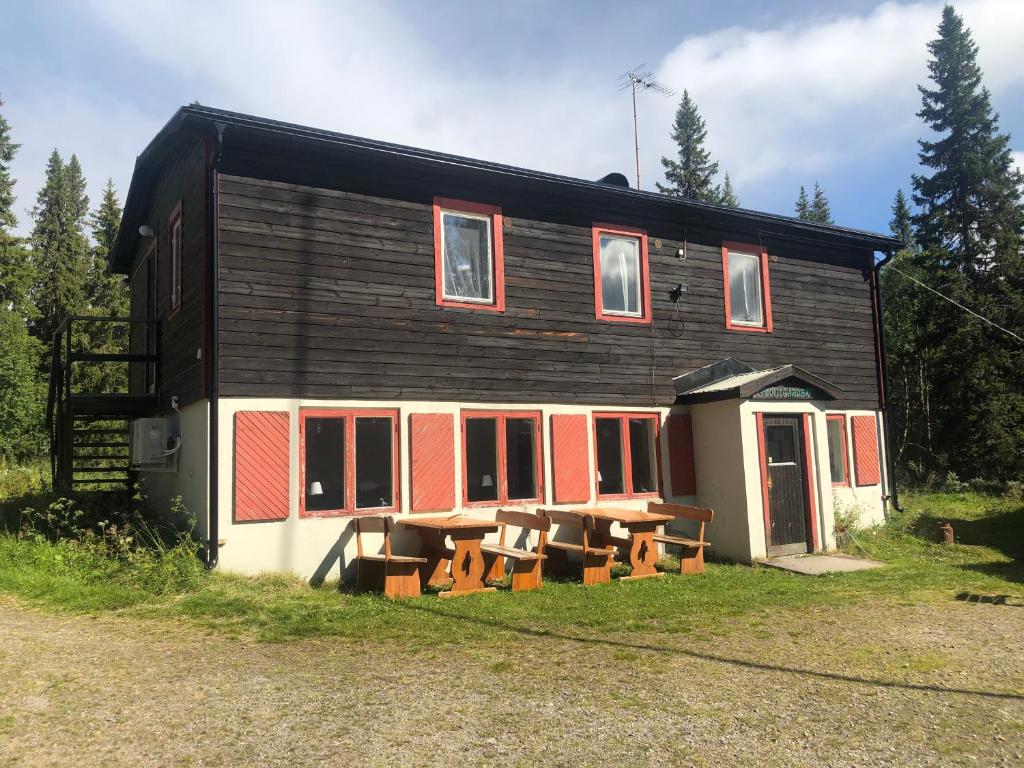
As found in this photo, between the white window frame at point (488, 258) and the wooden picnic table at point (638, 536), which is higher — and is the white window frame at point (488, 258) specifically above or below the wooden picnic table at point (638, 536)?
above

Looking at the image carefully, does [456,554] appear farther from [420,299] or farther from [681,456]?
[681,456]

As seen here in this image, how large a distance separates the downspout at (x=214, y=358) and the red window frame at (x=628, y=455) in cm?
563

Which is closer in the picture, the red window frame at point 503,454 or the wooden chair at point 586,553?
the wooden chair at point 586,553

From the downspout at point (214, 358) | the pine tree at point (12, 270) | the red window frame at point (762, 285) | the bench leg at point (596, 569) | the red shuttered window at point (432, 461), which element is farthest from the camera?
the pine tree at point (12, 270)

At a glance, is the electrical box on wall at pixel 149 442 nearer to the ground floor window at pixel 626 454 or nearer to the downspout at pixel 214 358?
the downspout at pixel 214 358

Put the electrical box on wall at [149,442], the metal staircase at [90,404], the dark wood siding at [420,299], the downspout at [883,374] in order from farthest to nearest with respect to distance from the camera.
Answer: the downspout at [883,374] → the metal staircase at [90,404] → the electrical box on wall at [149,442] → the dark wood siding at [420,299]

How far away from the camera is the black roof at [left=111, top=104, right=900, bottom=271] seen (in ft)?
31.6

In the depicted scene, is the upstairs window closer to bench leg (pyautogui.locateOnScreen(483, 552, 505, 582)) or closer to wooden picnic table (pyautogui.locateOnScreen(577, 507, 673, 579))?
bench leg (pyautogui.locateOnScreen(483, 552, 505, 582))

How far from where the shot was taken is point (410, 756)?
4.47 m

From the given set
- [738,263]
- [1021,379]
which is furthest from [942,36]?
[738,263]

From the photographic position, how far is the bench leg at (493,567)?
32.6 ft

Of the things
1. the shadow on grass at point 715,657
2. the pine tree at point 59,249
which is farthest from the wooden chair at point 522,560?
the pine tree at point 59,249

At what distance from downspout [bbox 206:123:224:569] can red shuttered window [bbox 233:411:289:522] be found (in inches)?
9.3

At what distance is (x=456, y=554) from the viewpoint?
9.39 m
